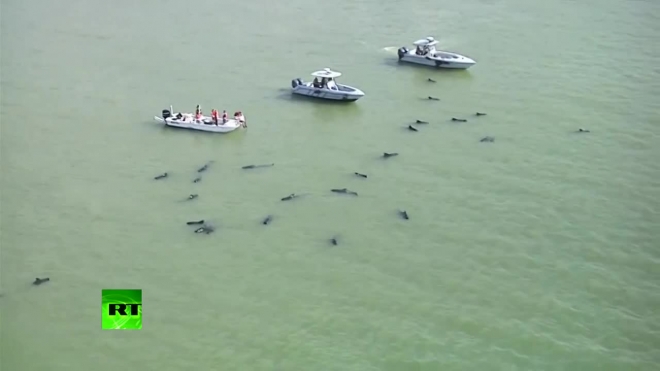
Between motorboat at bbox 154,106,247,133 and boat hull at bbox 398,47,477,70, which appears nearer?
motorboat at bbox 154,106,247,133

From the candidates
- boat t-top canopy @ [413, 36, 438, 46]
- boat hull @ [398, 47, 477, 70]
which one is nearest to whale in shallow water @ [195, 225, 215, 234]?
boat hull @ [398, 47, 477, 70]

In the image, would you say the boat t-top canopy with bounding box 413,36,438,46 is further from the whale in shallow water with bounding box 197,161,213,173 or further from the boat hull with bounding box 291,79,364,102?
the whale in shallow water with bounding box 197,161,213,173

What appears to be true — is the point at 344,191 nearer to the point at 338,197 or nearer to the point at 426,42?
the point at 338,197

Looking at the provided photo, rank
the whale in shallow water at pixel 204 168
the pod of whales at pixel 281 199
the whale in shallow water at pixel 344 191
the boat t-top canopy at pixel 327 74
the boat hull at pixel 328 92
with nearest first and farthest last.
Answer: the pod of whales at pixel 281 199 → the whale in shallow water at pixel 344 191 → the whale in shallow water at pixel 204 168 → the boat hull at pixel 328 92 → the boat t-top canopy at pixel 327 74

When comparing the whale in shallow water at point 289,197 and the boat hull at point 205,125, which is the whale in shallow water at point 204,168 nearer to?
the boat hull at point 205,125

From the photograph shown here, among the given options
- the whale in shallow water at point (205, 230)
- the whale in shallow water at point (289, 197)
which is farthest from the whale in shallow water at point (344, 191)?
the whale in shallow water at point (205, 230)

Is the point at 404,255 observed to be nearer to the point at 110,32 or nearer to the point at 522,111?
the point at 522,111

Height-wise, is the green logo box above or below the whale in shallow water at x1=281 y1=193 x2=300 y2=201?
below

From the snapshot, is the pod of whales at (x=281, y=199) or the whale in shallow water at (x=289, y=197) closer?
the pod of whales at (x=281, y=199)
